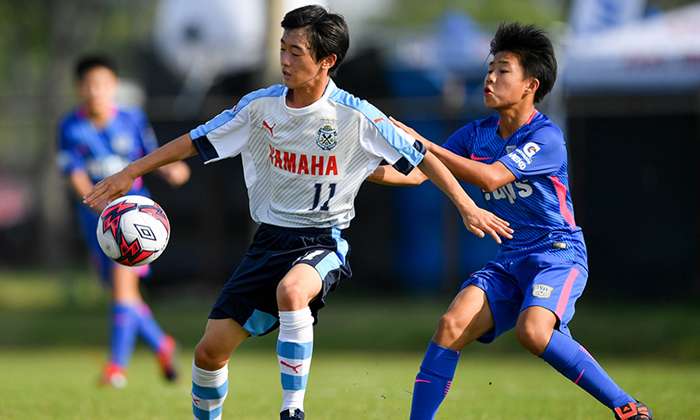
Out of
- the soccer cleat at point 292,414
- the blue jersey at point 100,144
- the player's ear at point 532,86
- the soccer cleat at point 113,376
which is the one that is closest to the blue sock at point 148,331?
the soccer cleat at point 113,376

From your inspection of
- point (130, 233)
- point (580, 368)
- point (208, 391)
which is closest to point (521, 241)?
point (580, 368)

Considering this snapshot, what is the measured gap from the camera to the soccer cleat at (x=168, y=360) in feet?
21.0

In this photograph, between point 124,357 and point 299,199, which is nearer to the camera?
point 299,199

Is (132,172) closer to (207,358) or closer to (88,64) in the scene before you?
(207,358)

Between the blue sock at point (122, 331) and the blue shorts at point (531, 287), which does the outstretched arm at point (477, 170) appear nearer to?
the blue shorts at point (531, 287)

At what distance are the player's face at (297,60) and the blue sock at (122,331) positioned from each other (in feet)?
10.9

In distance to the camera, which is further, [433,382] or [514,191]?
[514,191]

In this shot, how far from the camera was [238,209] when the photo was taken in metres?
11.7

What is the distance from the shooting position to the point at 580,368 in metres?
3.81

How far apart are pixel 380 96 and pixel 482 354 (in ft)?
14.5

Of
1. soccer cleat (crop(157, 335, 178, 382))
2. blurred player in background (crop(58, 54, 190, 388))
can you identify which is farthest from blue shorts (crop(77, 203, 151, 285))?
soccer cleat (crop(157, 335, 178, 382))

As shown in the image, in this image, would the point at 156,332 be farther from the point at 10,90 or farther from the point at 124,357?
the point at 10,90

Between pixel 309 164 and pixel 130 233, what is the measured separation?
96 cm

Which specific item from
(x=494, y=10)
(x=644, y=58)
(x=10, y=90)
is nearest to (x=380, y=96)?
(x=644, y=58)
